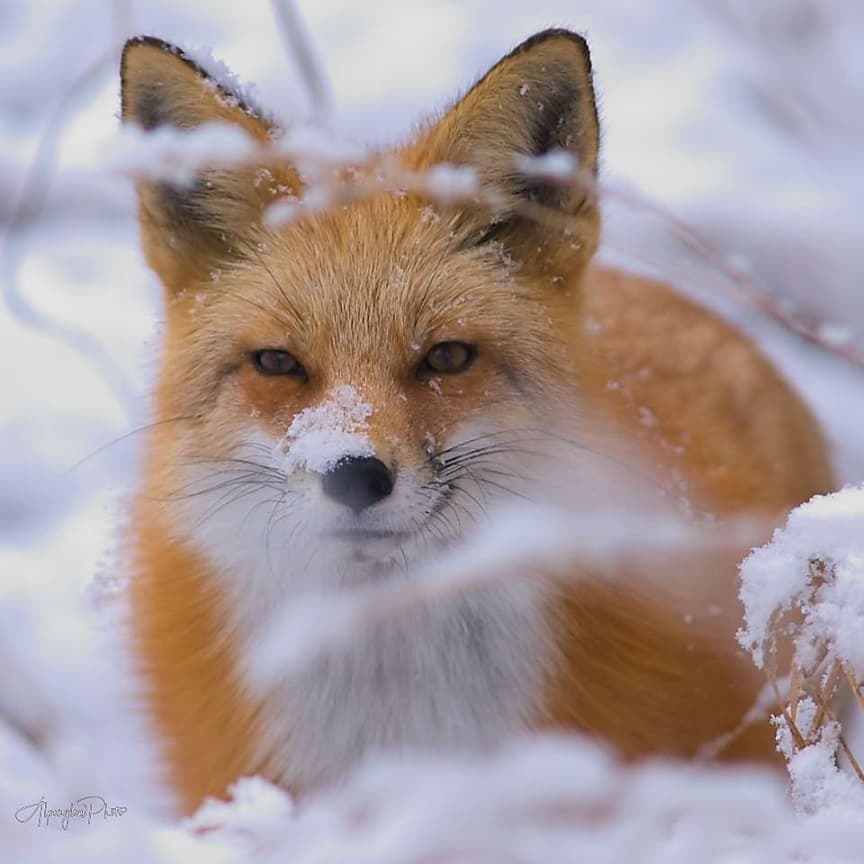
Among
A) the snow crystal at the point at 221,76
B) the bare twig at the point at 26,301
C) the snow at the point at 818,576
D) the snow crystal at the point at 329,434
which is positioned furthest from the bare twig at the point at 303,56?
the snow at the point at 818,576

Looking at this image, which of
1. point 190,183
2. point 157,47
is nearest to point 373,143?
point 190,183

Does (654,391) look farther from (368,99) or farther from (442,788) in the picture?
(368,99)

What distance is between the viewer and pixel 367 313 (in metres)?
2.01

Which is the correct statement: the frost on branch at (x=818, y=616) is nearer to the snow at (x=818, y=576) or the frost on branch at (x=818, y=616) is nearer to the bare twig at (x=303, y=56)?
the snow at (x=818, y=576)

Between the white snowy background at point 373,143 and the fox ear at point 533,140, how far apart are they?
16 cm

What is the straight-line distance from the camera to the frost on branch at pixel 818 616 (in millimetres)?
1398

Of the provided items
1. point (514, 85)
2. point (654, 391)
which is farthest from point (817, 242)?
point (514, 85)

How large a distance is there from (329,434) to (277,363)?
286 mm

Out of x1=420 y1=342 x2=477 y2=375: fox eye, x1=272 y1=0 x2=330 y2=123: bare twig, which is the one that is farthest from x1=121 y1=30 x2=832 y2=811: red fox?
x1=272 y1=0 x2=330 y2=123: bare twig

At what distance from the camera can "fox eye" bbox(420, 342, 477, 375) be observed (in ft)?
6.71

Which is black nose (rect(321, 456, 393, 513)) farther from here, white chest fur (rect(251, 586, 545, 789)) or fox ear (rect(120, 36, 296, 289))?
fox ear (rect(120, 36, 296, 289))

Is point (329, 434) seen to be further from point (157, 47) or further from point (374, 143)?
point (374, 143)

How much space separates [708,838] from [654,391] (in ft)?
5.16

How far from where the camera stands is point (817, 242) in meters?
2.45
